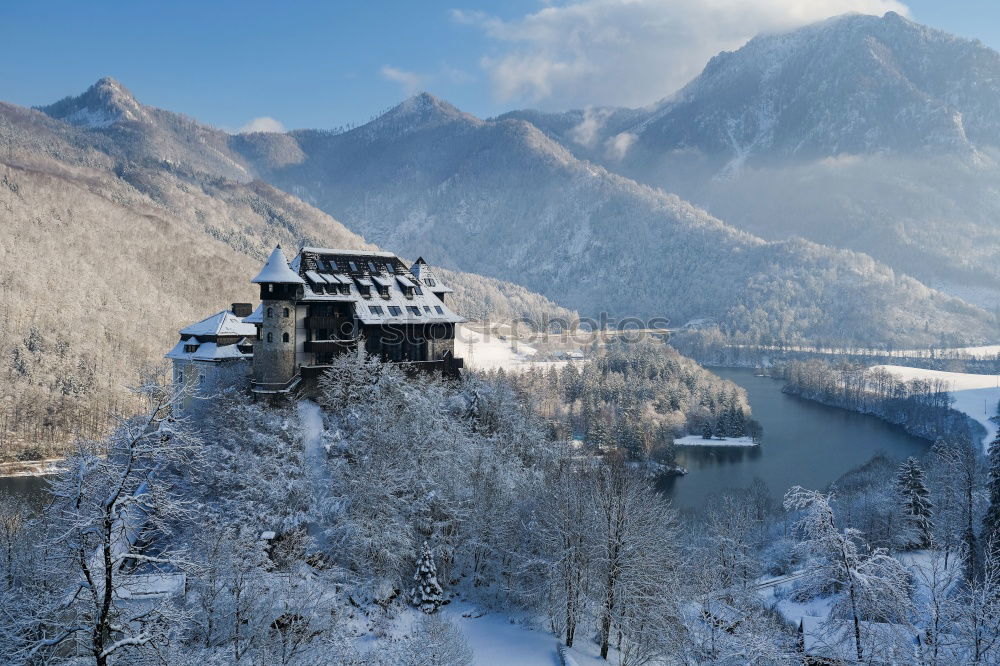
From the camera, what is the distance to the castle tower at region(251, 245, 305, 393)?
43625 mm

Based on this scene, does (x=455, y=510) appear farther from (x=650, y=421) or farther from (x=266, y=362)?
(x=650, y=421)

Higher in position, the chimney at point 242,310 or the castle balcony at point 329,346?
the chimney at point 242,310

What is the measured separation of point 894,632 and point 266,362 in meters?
37.9

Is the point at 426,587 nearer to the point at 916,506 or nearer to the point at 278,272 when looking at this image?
the point at 278,272

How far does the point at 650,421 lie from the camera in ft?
399

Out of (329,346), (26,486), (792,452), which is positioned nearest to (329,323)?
(329,346)

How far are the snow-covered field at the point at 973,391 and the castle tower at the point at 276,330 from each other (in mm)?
121879

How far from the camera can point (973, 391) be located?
162625 mm

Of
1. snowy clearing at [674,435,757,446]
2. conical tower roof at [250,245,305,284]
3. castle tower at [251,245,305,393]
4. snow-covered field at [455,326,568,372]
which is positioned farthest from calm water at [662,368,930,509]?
conical tower roof at [250,245,305,284]

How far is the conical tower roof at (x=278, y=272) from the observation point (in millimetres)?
43344

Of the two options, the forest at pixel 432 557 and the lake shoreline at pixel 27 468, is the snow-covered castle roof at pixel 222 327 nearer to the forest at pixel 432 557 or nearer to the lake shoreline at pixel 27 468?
the forest at pixel 432 557

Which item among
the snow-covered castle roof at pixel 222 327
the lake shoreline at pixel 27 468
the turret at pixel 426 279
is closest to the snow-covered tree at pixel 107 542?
the snow-covered castle roof at pixel 222 327

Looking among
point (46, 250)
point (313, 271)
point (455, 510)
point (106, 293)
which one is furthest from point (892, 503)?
point (46, 250)

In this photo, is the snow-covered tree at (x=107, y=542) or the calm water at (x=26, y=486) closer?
the snow-covered tree at (x=107, y=542)
